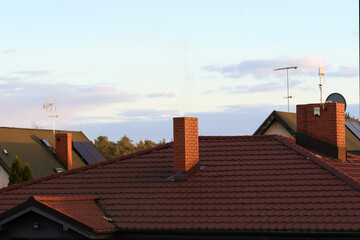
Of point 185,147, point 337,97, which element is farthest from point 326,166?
point 337,97

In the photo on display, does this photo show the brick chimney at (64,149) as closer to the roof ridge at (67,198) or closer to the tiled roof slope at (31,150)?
the tiled roof slope at (31,150)

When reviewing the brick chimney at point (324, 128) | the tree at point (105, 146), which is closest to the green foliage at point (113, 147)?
the tree at point (105, 146)

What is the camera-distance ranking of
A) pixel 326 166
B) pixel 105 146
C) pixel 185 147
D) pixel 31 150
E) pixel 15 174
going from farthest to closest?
pixel 105 146, pixel 31 150, pixel 15 174, pixel 185 147, pixel 326 166

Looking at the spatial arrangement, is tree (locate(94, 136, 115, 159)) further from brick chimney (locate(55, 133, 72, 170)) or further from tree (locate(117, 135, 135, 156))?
brick chimney (locate(55, 133, 72, 170))

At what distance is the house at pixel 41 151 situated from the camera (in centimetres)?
4156

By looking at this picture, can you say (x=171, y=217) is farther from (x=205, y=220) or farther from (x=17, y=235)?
(x=17, y=235)

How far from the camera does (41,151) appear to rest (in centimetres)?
4525

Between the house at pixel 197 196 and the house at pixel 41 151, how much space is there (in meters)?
19.9

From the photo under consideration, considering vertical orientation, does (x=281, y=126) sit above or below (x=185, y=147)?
above

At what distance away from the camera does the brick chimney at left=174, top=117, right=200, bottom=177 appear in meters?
20.1

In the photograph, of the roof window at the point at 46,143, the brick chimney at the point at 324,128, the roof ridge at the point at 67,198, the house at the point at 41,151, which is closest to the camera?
the roof ridge at the point at 67,198

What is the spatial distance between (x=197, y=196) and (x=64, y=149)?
28.0 m

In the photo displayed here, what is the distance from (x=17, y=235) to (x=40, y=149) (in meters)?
28.1

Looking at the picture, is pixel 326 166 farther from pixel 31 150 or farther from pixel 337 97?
pixel 31 150
